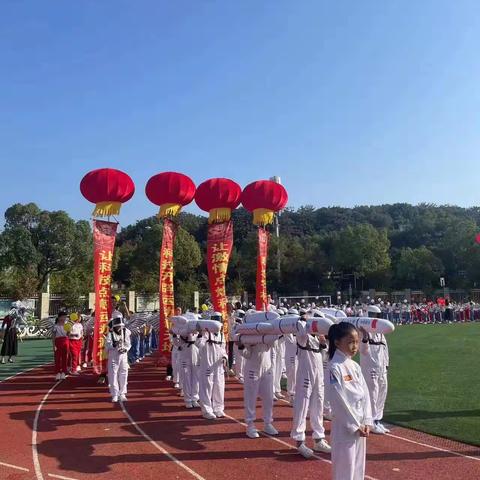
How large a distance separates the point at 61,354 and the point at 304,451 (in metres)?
10.2

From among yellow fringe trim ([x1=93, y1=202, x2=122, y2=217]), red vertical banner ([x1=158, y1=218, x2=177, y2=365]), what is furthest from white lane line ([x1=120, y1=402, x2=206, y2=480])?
yellow fringe trim ([x1=93, y1=202, x2=122, y2=217])

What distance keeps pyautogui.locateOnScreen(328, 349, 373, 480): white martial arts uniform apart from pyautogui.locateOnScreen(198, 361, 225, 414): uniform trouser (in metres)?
5.22

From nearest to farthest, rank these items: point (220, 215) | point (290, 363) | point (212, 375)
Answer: point (212, 375), point (290, 363), point (220, 215)

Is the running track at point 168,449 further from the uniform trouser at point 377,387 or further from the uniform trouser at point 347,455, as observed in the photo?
the uniform trouser at point 347,455

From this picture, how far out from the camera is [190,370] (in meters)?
10.8

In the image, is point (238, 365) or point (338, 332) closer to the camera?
point (338, 332)

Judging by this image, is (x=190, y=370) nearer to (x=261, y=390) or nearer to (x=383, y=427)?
(x=261, y=390)

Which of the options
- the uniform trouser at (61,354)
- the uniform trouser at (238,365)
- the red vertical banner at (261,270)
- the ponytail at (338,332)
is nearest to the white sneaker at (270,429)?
the ponytail at (338,332)

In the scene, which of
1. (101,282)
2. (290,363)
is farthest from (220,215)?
(290,363)

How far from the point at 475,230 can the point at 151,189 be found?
2058 inches

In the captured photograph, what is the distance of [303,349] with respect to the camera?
7.50 metres

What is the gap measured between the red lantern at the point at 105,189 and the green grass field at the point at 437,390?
29.3 ft

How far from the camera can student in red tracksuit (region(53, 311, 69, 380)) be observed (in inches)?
585

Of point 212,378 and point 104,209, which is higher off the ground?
point 104,209
